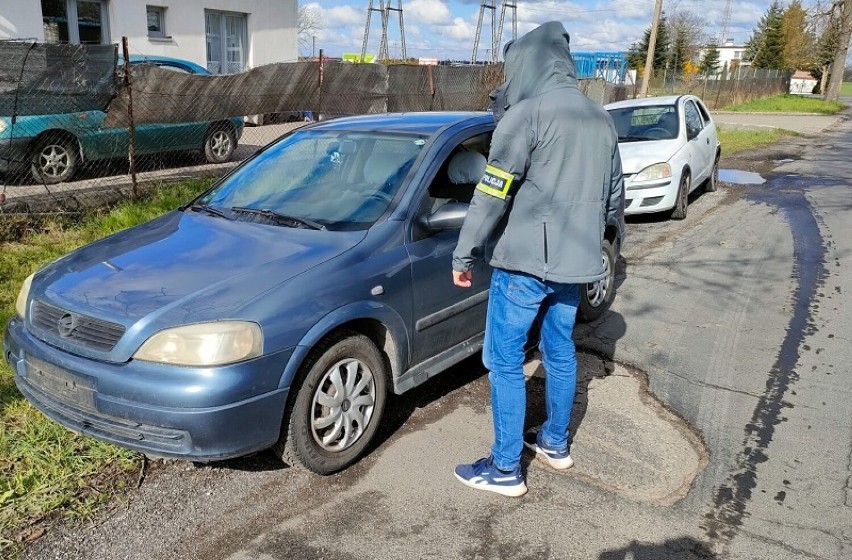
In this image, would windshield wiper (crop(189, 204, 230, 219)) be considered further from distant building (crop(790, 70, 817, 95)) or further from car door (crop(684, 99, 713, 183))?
distant building (crop(790, 70, 817, 95))

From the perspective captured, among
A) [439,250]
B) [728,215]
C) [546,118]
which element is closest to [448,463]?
[439,250]

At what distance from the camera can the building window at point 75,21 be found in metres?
14.8

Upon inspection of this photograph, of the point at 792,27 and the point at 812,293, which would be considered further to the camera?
the point at 792,27

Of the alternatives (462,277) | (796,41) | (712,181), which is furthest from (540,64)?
(796,41)

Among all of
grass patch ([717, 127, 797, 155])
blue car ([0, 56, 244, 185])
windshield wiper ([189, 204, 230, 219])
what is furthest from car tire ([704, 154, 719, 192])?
windshield wiper ([189, 204, 230, 219])

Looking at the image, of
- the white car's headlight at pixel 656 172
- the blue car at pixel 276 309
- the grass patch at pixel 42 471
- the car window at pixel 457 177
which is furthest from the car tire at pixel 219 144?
the car window at pixel 457 177

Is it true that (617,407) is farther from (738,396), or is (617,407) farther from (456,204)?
(456,204)

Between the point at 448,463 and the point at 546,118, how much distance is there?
1775mm

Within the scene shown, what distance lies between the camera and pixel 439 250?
12.8ft

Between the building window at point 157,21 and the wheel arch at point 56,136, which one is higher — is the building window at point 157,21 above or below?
above

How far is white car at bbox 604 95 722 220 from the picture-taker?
912cm

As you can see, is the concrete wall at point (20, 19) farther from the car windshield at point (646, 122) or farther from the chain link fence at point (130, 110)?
the car windshield at point (646, 122)

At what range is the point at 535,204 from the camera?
299 cm

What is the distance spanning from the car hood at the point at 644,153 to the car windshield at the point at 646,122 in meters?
0.26
